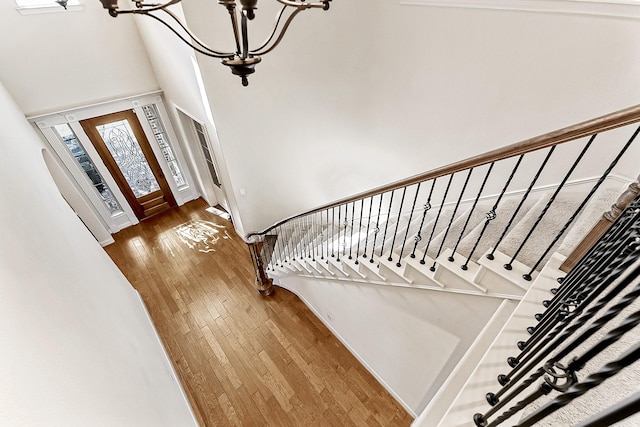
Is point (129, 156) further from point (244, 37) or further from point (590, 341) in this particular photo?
point (590, 341)

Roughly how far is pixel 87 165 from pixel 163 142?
132 centimetres

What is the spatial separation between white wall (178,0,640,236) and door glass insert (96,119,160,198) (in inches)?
100

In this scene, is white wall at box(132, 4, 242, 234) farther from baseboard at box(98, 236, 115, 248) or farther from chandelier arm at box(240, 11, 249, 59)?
chandelier arm at box(240, 11, 249, 59)

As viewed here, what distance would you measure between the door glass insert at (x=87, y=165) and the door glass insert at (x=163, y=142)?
3.82 ft

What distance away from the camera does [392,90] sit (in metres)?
3.27

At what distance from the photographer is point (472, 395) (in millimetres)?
1352

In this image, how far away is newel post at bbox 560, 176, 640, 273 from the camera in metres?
1.48

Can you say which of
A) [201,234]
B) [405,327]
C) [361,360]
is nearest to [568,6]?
[405,327]

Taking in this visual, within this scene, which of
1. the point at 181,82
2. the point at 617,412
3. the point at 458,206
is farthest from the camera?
the point at 181,82

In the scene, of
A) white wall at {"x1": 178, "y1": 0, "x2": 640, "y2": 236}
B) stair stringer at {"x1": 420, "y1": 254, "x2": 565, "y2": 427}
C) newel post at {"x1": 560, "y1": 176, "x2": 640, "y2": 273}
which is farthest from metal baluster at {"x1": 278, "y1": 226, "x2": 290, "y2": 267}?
newel post at {"x1": 560, "y1": 176, "x2": 640, "y2": 273}

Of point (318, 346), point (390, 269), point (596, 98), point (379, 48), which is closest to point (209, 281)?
point (318, 346)

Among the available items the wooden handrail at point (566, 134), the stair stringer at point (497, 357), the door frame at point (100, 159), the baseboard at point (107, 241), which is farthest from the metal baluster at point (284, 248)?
the baseboard at point (107, 241)

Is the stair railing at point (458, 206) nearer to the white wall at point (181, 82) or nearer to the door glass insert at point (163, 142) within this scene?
the white wall at point (181, 82)

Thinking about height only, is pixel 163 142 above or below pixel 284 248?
above
